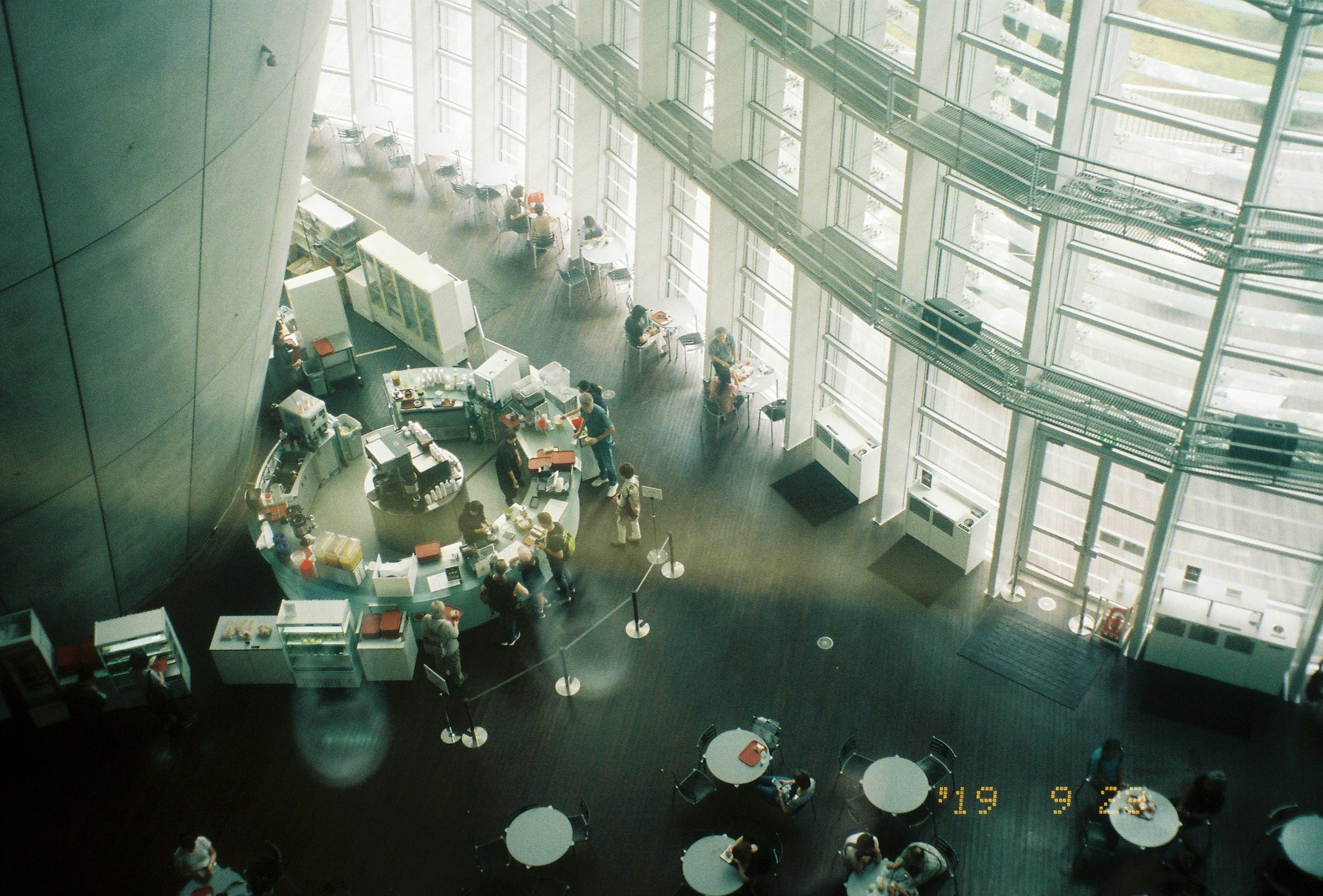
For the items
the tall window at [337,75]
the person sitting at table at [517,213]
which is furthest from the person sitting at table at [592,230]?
the tall window at [337,75]

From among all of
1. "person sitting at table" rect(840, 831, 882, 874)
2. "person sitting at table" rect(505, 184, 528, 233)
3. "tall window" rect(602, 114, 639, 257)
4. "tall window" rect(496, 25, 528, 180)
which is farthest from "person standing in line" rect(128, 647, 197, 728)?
"tall window" rect(496, 25, 528, 180)

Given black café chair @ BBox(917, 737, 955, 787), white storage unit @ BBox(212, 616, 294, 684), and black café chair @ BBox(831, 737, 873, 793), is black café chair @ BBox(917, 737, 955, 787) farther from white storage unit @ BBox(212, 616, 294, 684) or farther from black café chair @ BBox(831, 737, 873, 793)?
white storage unit @ BBox(212, 616, 294, 684)

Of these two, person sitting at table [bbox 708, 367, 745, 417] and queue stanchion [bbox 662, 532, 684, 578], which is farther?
person sitting at table [bbox 708, 367, 745, 417]

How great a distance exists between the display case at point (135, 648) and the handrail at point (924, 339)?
1050 centimetres

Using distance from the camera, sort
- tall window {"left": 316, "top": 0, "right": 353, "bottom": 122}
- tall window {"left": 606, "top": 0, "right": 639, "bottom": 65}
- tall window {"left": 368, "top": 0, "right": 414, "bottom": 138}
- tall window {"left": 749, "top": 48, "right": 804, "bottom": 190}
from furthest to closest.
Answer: tall window {"left": 316, "top": 0, "right": 353, "bottom": 122} < tall window {"left": 368, "top": 0, "right": 414, "bottom": 138} < tall window {"left": 606, "top": 0, "right": 639, "bottom": 65} < tall window {"left": 749, "top": 48, "right": 804, "bottom": 190}

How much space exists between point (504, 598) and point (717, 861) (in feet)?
16.7

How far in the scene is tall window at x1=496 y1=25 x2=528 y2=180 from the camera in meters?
25.8

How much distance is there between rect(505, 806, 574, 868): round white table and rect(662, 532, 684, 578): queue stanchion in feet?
16.3

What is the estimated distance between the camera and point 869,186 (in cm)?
1730

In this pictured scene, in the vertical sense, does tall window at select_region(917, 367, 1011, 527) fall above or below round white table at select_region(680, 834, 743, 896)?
above

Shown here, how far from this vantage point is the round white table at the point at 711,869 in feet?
43.6

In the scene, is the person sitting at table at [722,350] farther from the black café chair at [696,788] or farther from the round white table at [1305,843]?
the round white table at [1305,843]

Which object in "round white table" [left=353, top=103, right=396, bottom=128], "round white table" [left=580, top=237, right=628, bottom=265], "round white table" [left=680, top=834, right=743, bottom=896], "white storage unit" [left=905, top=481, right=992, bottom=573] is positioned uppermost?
"round white table" [left=353, top=103, right=396, bottom=128]

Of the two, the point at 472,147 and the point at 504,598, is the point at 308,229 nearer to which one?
the point at 472,147
